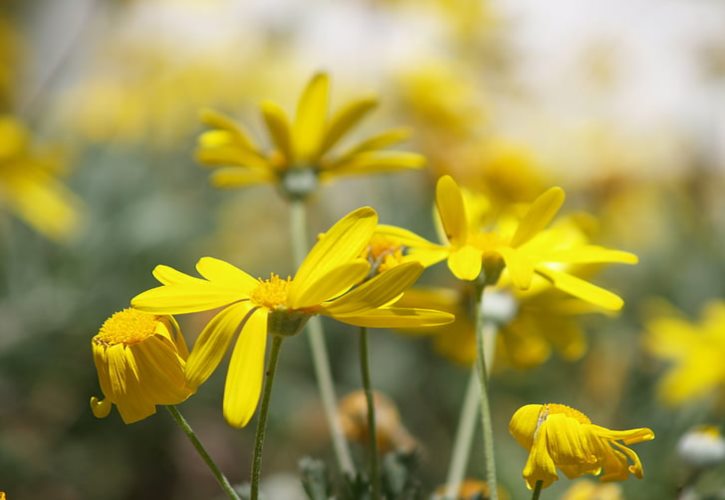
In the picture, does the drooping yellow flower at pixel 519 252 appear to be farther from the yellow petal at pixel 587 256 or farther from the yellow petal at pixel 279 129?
the yellow petal at pixel 279 129

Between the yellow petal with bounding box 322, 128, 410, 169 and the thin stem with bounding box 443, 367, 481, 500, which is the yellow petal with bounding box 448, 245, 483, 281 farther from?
the yellow petal with bounding box 322, 128, 410, 169

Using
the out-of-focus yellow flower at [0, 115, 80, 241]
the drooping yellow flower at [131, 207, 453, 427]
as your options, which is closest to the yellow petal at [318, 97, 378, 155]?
the drooping yellow flower at [131, 207, 453, 427]

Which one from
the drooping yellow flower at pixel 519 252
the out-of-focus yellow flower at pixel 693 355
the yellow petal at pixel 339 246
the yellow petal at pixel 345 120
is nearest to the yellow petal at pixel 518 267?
the drooping yellow flower at pixel 519 252

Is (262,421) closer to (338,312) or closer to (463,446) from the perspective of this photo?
(338,312)

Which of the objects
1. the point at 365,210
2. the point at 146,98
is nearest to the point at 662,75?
the point at 146,98

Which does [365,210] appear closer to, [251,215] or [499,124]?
[251,215]

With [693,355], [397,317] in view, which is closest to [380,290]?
[397,317]
